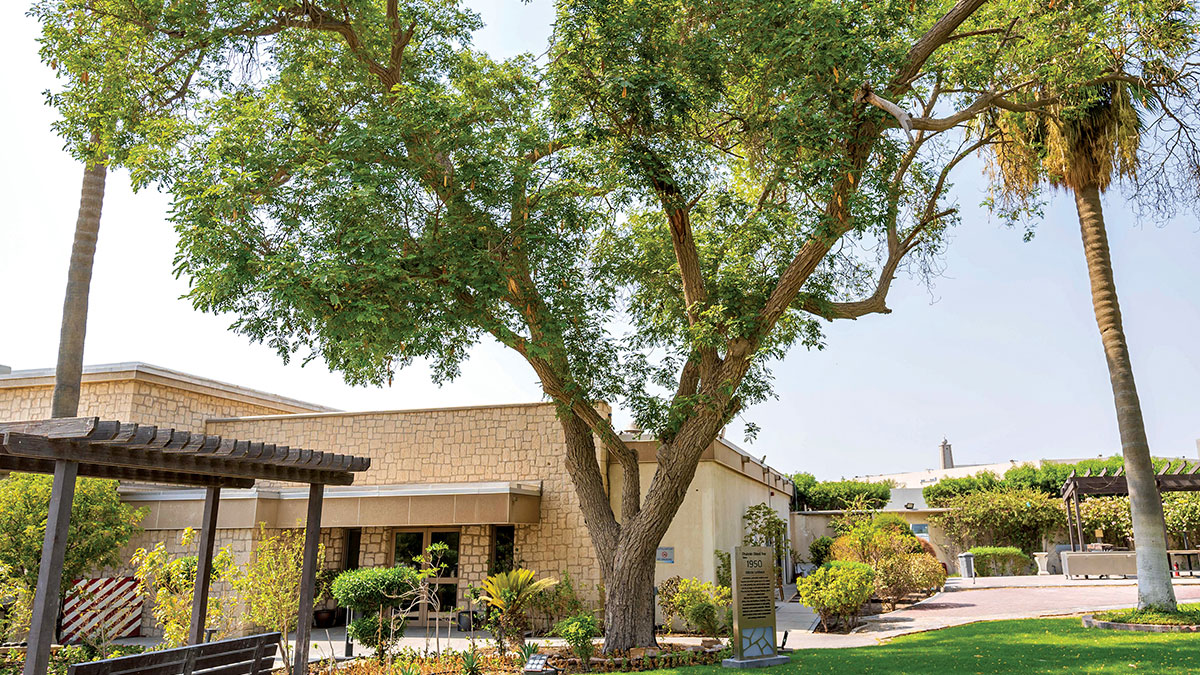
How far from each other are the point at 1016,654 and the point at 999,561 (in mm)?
20051

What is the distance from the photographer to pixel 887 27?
10734 millimetres

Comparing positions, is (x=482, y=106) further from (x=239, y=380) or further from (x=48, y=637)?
(x=239, y=380)

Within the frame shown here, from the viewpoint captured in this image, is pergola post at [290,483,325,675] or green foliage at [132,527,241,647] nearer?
pergola post at [290,483,325,675]

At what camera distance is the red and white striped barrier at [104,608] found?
1448cm

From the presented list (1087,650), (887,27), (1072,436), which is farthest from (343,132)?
(1072,436)

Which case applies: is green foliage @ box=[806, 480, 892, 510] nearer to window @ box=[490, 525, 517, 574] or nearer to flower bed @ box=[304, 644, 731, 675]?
window @ box=[490, 525, 517, 574]

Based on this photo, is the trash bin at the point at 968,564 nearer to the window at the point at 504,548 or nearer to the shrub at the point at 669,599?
the shrub at the point at 669,599

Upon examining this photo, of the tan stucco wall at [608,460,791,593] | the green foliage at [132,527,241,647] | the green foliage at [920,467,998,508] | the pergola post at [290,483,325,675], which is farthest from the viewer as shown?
the green foliage at [920,467,998,508]

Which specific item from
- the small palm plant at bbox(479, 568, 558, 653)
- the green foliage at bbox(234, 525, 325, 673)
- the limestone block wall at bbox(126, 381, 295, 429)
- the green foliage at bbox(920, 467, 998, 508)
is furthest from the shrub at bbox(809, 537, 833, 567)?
the green foliage at bbox(234, 525, 325, 673)

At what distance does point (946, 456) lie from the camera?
159 feet

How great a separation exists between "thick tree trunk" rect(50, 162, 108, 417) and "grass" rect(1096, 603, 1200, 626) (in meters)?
16.3

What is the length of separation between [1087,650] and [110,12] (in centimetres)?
1519

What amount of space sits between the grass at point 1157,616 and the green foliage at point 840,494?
73.0ft

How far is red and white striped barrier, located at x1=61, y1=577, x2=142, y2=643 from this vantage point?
14.5 metres
